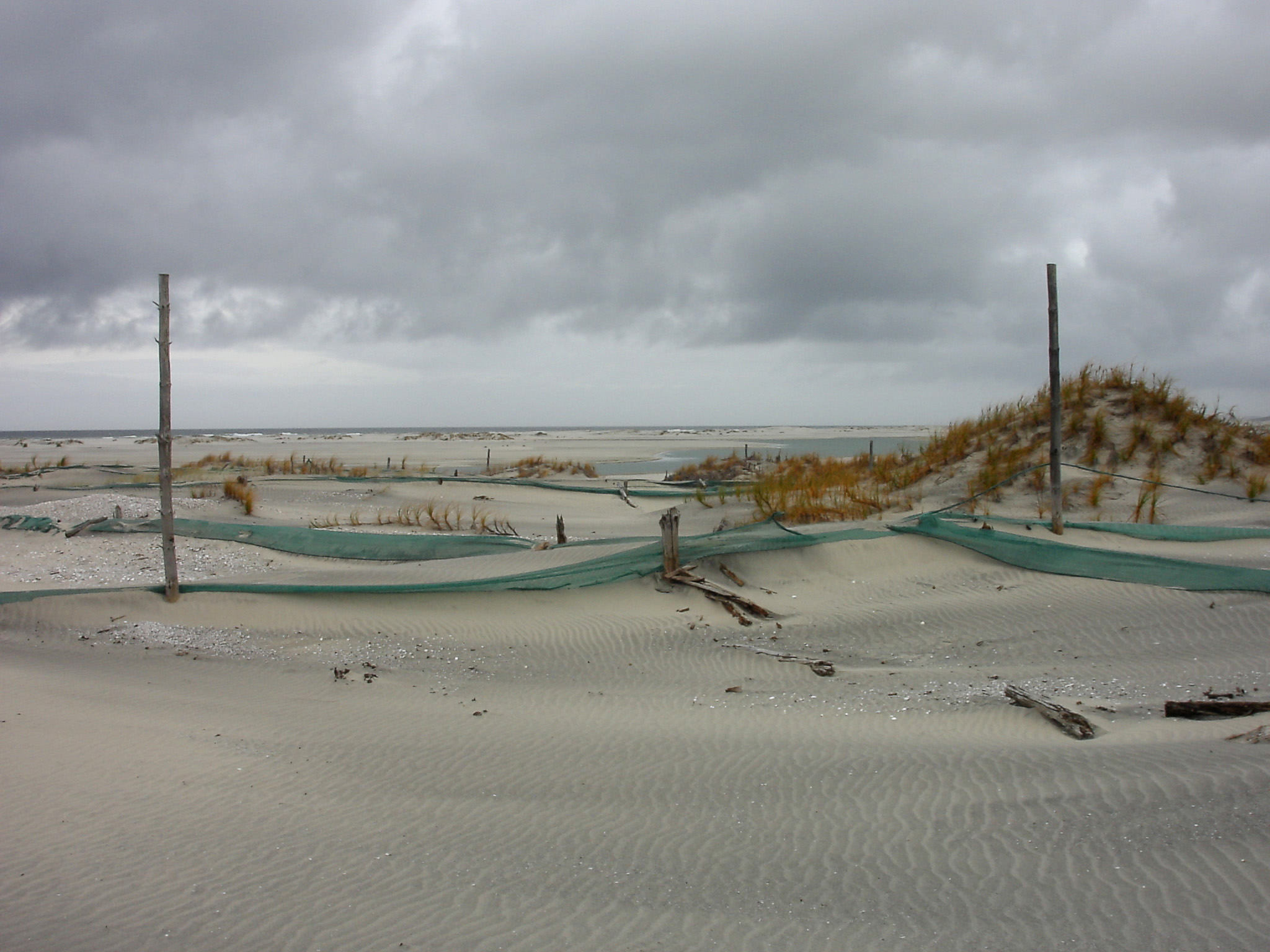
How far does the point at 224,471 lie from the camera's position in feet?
88.1

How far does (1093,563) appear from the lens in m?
9.23

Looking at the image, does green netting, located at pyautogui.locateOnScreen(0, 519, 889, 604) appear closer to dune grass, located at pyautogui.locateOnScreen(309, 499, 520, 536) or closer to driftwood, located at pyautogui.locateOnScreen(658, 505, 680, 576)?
driftwood, located at pyautogui.locateOnScreen(658, 505, 680, 576)

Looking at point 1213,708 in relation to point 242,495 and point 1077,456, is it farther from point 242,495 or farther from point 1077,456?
point 242,495

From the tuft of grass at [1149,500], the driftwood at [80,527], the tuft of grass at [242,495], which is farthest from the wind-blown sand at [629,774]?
the tuft of grass at [242,495]

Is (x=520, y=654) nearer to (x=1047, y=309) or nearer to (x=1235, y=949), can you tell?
(x=1235, y=949)

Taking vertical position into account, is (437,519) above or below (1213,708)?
above

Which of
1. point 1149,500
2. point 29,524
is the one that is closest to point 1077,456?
point 1149,500

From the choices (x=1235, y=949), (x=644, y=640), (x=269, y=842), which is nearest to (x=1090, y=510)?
(x=644, y=640)

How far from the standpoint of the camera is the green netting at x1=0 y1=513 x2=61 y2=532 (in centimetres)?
1377

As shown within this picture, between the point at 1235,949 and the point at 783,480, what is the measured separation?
13889mm

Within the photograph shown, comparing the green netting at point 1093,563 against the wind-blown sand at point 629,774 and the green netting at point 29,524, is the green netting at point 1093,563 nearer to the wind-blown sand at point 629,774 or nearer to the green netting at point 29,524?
the wind-blown sand at point 629,774

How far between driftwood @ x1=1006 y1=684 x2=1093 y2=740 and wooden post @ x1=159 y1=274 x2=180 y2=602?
8481 mm

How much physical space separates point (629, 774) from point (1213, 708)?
3.87 meters

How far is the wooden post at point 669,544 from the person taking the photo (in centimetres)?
972
